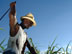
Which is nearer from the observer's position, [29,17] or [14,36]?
[14,36]

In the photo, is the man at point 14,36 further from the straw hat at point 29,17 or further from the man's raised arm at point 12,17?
the straw hat at point 29,17

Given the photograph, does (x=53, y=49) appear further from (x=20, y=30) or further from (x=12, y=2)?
(x=12, y=2)

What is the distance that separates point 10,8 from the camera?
272 centimetres

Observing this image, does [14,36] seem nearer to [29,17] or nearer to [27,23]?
[27,23]

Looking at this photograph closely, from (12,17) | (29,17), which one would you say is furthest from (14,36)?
(29,17)

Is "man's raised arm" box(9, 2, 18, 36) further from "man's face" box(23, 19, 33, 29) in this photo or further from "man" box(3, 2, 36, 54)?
"man's face" box(23, 19, 33, 29)

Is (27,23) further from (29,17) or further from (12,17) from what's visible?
(12,17)

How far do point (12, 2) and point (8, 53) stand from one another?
2.24 ft

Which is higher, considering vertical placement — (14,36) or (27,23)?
(27,23)

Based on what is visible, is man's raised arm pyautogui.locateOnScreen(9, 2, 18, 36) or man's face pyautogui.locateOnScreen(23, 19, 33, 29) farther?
man's face pyautogui.locateOnScreen(23, 19, 33, 29)

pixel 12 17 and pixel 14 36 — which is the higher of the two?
pixel 12 17

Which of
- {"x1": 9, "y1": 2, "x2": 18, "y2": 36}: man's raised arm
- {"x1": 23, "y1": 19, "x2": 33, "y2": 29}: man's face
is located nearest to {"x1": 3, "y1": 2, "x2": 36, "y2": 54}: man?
{"x1": 9, "y1": 2, "x2": 18, "y2": 36}: man's raised arm

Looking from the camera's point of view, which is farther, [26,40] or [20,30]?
[26,40]

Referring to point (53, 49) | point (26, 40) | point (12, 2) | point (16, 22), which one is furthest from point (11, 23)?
point (53, 49)
